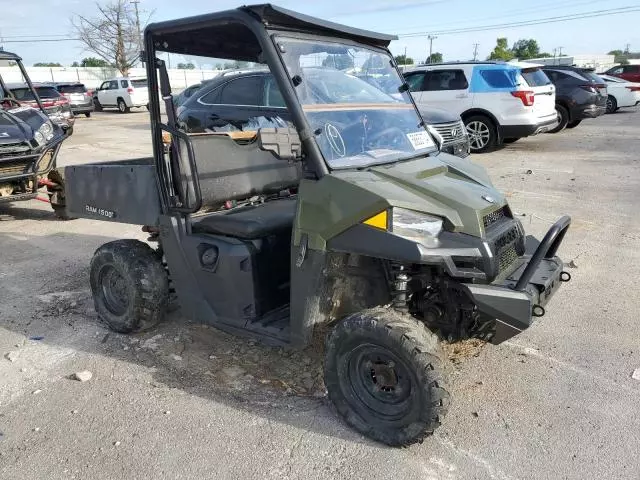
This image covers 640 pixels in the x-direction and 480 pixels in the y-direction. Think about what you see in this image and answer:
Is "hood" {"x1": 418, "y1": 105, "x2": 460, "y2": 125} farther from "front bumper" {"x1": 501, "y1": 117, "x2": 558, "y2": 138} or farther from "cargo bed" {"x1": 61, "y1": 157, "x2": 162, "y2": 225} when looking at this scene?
"cargo bed" {"x1": 61, "y1": 157, "x2": 162, "y2": 225}

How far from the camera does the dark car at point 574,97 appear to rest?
1511cm

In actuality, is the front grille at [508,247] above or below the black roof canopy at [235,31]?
below

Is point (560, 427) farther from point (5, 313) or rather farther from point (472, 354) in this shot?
point (5, 313)

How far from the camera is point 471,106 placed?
12.0 meters

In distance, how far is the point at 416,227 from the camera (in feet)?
8.84

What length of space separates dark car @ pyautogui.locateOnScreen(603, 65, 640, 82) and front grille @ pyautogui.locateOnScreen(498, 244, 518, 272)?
86.6ft

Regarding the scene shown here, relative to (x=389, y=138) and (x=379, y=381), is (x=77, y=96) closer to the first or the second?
(x=389, y=138)

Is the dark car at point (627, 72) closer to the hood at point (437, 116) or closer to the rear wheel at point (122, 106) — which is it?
the hood at point (437, 116)

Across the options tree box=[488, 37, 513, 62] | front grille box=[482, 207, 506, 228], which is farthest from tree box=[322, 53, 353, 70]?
tree box=[488, 37, 513, 62]

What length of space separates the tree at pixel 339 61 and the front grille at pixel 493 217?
4.06 feet

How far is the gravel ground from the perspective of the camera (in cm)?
277

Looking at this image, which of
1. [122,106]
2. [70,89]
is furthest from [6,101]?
[122,106]

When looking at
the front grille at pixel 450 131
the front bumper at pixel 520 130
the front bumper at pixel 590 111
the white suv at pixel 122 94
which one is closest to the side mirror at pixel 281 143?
the front grille at pixel 450 131

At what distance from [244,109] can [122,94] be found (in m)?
24.5
